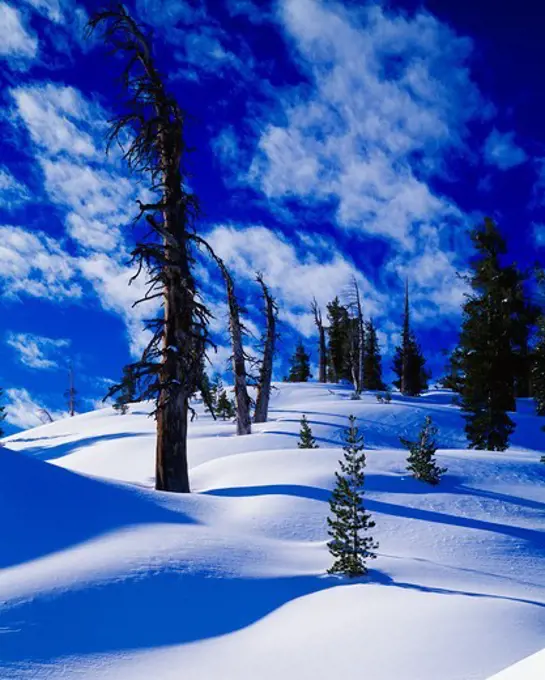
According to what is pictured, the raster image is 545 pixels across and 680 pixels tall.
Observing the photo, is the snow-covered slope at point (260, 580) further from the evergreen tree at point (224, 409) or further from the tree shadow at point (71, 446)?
the evergreen tree at point (224, 409)

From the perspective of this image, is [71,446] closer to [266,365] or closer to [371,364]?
[266,365]

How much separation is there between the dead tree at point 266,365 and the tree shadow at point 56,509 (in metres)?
13.9

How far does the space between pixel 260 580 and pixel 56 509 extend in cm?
318

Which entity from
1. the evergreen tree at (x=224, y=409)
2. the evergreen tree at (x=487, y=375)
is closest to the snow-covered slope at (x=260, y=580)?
the evergreen tree at (x=487, y=375)

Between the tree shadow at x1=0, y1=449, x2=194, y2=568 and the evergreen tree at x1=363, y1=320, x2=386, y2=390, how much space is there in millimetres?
42829

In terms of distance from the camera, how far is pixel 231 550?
6.31 metres

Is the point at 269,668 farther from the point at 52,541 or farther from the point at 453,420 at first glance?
the point at 453,420

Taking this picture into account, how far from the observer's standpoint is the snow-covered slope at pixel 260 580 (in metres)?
3.75

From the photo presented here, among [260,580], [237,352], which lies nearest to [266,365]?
[237,352]

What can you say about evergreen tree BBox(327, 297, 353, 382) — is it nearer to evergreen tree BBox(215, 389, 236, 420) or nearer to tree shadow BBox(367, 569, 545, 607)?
evergreen tree BBox(215, 389, 236, 420)

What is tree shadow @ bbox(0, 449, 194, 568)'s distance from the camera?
242 inches

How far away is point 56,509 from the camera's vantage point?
704 cm

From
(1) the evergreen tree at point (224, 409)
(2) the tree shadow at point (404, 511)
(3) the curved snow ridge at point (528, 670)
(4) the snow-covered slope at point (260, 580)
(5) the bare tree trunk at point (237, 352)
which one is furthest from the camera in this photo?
(1) the evergreen tree at point (224, 409)

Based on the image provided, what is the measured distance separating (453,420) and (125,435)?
1471 cm
